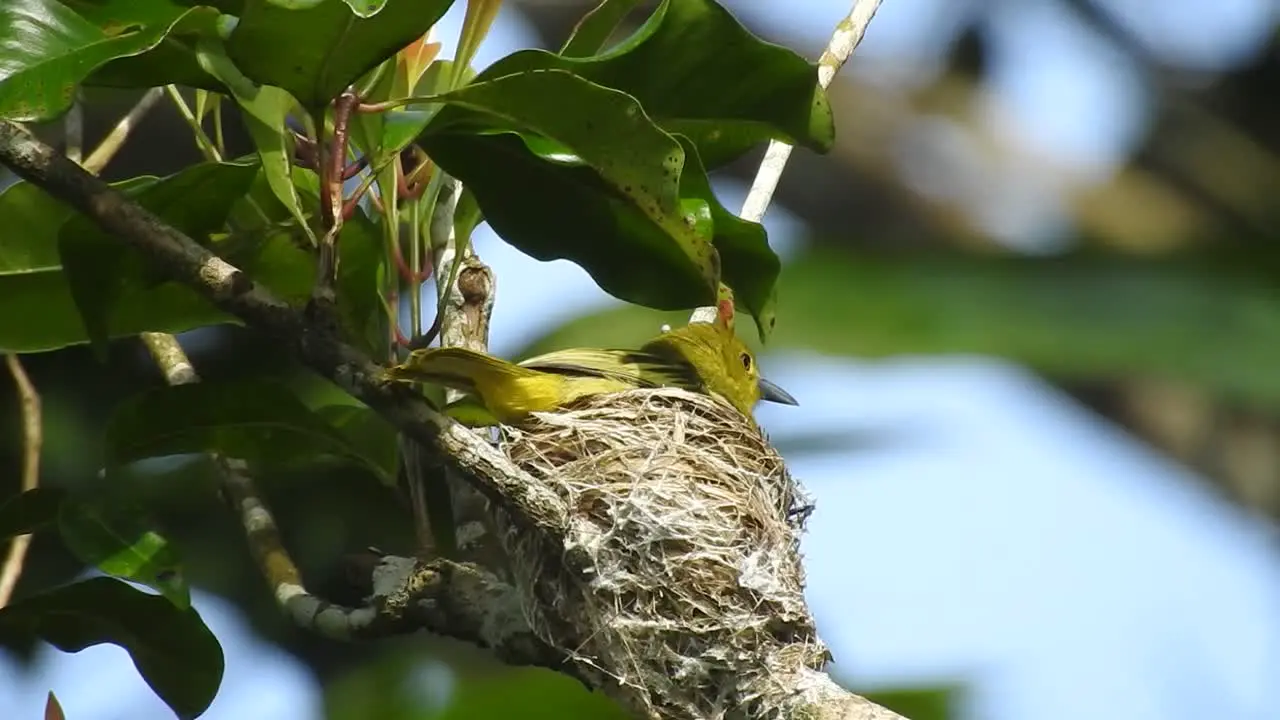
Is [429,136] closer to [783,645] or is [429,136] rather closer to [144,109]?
[783,645]

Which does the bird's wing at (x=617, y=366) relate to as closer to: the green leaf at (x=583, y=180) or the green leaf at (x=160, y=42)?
the green leaf at (x=583, y=180)

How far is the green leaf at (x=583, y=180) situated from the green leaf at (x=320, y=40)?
0.11 m

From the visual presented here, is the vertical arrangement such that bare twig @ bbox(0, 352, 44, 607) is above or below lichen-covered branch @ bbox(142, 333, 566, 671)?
below

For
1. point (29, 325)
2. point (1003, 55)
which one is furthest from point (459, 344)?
point (1003, 55)

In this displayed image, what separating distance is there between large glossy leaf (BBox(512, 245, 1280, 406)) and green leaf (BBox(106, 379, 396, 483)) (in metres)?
0.73

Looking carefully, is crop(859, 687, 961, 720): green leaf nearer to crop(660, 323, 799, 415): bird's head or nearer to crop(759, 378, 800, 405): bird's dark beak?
crop(660, 323, 799, 415): bird's head

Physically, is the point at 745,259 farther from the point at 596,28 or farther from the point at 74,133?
the point at 74,133

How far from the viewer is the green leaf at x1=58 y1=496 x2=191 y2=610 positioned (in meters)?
2.13

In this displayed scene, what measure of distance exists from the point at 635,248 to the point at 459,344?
0.45 metres

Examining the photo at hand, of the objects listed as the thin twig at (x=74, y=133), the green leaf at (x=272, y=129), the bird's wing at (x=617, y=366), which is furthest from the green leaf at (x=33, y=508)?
the bird's wing at (x=617, y=366)

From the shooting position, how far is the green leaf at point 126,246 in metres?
1.96

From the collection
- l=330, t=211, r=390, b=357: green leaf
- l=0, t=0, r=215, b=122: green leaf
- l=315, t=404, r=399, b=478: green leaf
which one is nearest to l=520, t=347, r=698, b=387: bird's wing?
l=315, t=404, r=399, b=478: green leaf

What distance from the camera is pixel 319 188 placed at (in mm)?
1992

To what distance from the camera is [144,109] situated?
9.37 feet
